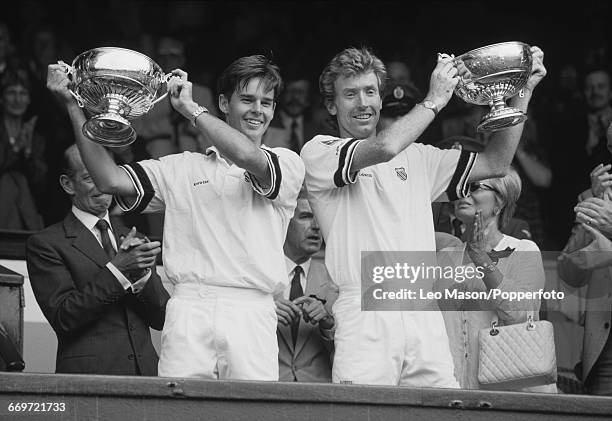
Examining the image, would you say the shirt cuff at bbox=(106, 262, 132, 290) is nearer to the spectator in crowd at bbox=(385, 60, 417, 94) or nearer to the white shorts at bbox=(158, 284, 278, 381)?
the white shorts at bbox=(158, 284, 278, 381)

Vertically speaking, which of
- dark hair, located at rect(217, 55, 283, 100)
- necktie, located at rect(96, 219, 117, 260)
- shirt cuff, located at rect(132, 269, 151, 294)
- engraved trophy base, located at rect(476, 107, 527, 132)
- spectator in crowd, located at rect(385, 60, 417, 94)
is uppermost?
spectator in crowd, located at rect(385, 60, 417, 94)

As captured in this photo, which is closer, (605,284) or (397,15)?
(605,284)

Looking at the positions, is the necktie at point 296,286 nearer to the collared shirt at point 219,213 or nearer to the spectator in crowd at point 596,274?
the collared shirt at point 219,213

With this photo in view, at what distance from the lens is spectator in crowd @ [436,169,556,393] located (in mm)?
5051

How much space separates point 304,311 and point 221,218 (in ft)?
1.95

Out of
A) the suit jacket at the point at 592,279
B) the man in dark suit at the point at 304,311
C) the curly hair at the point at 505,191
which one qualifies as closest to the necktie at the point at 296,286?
the man in dark suit at the point at 304,311

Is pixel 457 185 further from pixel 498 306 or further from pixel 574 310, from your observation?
pixel 574 310

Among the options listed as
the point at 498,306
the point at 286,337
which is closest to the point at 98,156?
the point at 286,337

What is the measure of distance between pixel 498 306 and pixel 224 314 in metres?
1.13

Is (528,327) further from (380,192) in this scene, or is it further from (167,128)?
(167,128)

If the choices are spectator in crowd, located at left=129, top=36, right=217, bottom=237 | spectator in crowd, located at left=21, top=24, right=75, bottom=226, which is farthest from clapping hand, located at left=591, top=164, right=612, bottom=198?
spectator in crowd, located at left=21, top=24, right=75, bottom=226

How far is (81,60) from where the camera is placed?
4.71 meters

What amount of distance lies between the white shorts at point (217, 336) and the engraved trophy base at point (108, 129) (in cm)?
56

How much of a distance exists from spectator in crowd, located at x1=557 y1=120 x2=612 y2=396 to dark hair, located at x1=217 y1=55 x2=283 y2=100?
1.29 metres
